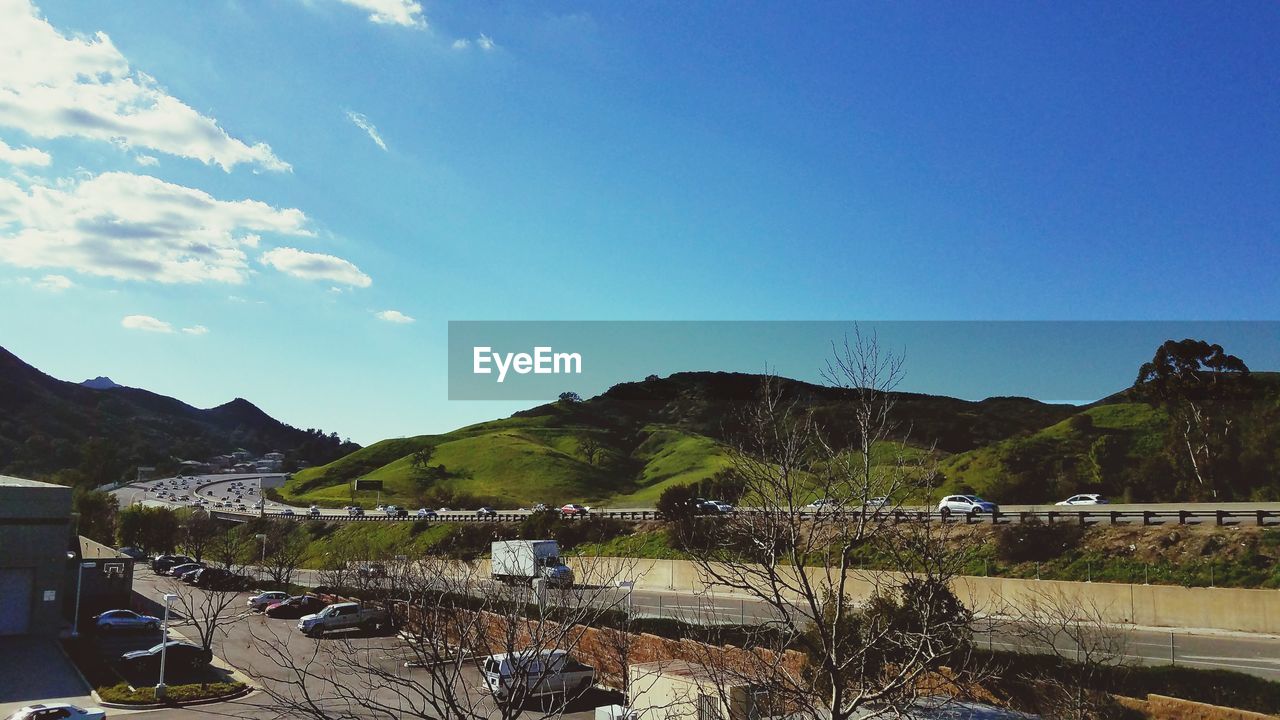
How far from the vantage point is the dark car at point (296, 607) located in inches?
1790

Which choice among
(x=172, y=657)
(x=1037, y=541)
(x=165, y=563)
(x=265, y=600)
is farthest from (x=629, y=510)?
(x=172, y=657)

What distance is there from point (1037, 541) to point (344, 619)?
104 ft

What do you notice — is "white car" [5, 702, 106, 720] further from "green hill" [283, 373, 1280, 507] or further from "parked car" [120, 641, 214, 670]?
"green hill" [283, 373, 1280, 507]

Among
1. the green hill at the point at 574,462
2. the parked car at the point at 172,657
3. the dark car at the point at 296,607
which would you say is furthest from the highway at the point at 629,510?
the dark car at the point at 296,607

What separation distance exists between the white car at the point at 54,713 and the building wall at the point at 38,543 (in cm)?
Result: 2105

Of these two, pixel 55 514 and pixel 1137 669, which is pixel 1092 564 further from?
pixel 55 514

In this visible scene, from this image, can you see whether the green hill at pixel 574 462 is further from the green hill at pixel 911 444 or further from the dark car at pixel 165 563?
the dark car at pixel 165 563

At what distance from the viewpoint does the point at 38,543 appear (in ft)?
129

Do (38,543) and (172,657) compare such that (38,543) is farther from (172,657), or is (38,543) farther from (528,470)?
(528,470)

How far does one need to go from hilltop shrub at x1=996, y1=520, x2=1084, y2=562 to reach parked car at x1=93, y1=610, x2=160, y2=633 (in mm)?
39856

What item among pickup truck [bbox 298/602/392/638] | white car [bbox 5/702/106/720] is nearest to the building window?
white car [bbox 5/702/106/720]

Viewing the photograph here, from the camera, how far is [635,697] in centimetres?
2028

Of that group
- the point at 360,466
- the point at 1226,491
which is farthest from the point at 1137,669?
the point at 360,466

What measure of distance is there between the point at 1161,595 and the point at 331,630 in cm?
3356
